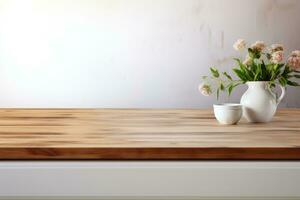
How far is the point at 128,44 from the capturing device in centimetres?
257

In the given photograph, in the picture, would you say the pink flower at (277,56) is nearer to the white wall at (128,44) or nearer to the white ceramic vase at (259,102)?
the white ceramic vase at (259,102)

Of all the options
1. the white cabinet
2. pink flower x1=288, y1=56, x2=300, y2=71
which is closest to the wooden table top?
the white cabinet

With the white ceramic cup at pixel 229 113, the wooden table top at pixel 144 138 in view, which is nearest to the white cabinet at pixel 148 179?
the wooden table top at pixel 144 138

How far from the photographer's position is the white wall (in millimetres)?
2559

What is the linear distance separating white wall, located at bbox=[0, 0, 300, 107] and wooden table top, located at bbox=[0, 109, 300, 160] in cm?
92

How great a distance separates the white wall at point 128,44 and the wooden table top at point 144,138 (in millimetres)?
917

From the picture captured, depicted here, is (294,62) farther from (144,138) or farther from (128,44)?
(128,44)

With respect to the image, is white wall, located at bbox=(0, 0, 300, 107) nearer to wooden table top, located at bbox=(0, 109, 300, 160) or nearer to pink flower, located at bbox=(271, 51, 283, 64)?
wooden table top, located at bbox=(0, 109, 300, 160)

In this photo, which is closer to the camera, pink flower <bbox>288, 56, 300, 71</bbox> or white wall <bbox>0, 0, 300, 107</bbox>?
pink flower <bbox>288, 56, 300, 71</bbox>

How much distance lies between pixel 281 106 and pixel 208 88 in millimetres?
1263

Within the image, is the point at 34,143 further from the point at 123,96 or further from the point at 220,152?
the point at 123,96

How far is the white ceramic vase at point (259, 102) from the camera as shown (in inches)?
58.1

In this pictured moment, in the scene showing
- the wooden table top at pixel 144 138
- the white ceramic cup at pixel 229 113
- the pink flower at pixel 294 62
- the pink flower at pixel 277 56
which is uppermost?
the pink flower at pixel 277 56

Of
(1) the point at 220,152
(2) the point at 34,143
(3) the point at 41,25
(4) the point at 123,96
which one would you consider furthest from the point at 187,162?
(3) the point at 41,25
